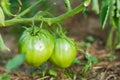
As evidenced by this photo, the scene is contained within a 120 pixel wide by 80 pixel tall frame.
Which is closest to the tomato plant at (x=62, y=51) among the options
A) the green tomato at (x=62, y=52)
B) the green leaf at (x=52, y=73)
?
the green tomato at (x=62, y=52)

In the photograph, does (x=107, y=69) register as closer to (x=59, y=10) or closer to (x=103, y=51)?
(x=103, y=51)

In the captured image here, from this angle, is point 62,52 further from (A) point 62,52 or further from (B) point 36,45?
(B) point 36,45

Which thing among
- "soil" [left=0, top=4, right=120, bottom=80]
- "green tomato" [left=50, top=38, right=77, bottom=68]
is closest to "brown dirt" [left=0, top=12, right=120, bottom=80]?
"soil" [left=0, top=4, right=120, bottom=80]

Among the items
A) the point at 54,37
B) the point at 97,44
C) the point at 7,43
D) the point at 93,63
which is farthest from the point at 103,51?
the point at 54,37

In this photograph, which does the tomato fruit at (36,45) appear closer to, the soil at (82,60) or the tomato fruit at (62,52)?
the tomato fruit at (62,52)

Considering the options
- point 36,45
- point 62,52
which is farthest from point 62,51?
point 36,45

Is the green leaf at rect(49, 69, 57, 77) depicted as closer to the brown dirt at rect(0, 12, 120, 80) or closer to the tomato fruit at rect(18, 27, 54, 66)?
the brown dirt at rect(0, 12, 120, 80)
